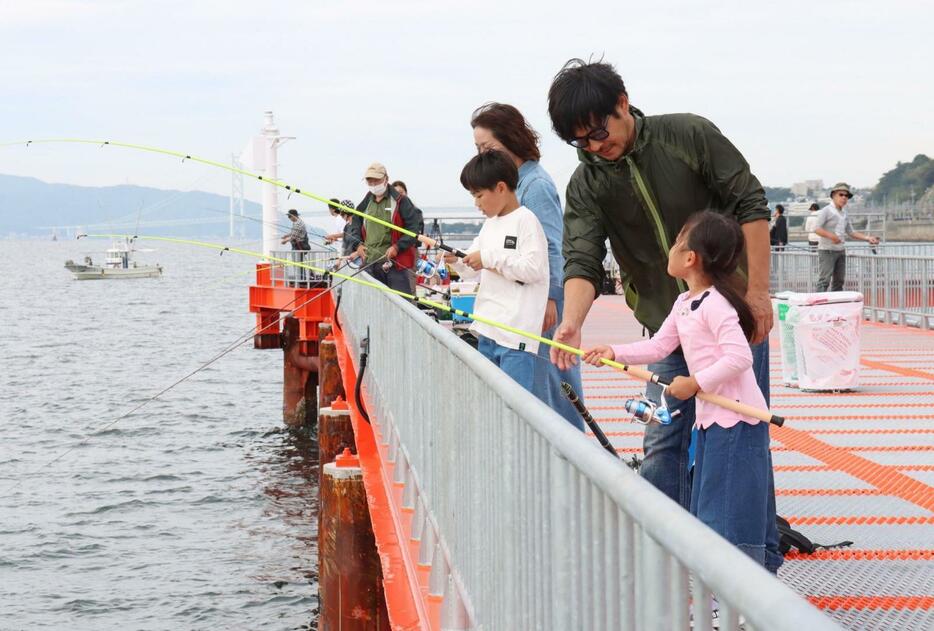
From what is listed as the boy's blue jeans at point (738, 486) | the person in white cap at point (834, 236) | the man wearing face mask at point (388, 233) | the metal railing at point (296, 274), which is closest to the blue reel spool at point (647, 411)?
the boy's blue jeans at point (738, 486)

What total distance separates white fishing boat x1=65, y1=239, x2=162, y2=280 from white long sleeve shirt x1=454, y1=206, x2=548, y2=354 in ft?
369

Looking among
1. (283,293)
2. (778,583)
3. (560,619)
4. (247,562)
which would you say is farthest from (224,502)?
(778,583)

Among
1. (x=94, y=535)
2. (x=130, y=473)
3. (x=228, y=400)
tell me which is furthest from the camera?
(x=228, y=400)

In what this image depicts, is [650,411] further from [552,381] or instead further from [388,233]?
[388,233]

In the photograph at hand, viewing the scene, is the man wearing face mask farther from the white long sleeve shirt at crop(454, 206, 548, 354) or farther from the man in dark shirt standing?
the man in dark shirt standing

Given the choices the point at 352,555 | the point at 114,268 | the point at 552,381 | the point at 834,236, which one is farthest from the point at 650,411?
the point at 114,268

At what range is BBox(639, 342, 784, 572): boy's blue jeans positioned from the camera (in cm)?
491

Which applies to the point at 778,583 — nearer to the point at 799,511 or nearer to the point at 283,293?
the point at 799,511

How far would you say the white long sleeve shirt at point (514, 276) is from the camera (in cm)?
614

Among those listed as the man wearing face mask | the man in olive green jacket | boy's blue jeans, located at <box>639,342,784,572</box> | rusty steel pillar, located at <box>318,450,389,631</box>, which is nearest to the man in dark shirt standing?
the man wearing face mask

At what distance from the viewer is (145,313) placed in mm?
72188

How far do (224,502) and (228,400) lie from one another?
13395 mm

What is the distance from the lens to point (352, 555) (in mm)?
8367

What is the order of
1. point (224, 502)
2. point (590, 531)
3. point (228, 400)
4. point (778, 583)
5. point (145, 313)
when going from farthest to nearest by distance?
point (145, 313) → point (228, 400) → point (224, 502) → point (590, 531) → point (778, 583)
